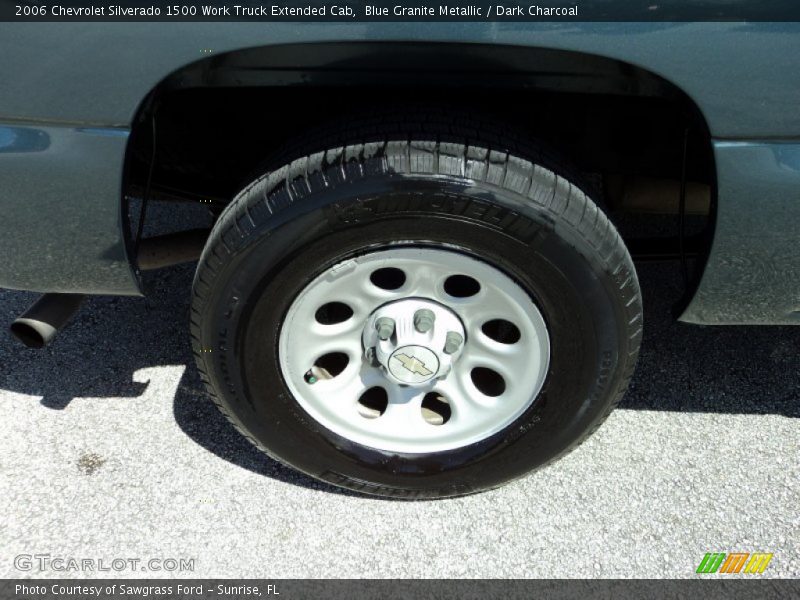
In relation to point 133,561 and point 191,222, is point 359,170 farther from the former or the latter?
point 191,222

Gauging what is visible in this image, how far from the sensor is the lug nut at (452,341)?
1.91m

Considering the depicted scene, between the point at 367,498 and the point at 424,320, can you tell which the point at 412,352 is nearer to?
the point at 424,320

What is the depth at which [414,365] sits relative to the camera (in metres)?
1.91

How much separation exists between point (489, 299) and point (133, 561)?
1.16 meters

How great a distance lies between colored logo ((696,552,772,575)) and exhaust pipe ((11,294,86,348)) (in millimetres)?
1902

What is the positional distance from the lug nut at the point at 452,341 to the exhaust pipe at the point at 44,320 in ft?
3.66

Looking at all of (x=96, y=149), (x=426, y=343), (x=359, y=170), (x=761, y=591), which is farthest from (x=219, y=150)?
(x=761, y=591)

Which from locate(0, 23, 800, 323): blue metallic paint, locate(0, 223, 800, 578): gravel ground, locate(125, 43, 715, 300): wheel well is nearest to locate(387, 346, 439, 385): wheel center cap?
locate(0, 223, 800, 578): gravel ground

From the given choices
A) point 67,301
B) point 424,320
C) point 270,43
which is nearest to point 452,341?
point 424,320

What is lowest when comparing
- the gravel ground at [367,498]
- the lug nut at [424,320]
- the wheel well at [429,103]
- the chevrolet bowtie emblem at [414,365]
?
the gravel ground at [367,498]

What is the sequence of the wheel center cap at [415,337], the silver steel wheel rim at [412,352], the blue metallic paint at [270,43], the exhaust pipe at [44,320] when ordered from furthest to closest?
the exhaust pipe at [44,320], the wheel center cap at [415,337], the silver steel wheel rim at [412,352], the blue metallic paint at [270,43]

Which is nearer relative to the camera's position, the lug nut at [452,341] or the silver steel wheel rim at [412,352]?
the silver steel wheel rim at [412,352]

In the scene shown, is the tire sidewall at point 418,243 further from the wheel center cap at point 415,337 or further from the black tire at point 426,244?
the wheel center cap at point 415,337

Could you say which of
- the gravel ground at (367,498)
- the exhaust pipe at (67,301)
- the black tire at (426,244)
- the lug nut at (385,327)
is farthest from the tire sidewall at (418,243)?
the exhaust pipe at (67,301)
